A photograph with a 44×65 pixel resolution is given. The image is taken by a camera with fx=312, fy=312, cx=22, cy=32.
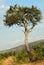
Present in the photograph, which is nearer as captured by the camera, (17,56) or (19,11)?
(19,11)

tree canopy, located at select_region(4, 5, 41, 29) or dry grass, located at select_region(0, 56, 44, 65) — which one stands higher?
tree canopy, located at select_region(4, 5, 41, 29)

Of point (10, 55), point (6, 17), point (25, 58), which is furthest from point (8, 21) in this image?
point (10, 55)

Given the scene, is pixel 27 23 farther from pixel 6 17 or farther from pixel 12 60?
pixel 12 60

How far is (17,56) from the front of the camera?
1790 inches

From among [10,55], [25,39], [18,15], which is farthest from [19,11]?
[10,55]

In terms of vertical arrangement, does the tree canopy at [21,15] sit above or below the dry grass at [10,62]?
above

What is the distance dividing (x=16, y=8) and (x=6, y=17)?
68.2 inches

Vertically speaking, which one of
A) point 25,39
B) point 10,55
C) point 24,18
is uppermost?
point 24,18

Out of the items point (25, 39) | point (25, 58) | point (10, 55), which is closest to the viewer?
point (25, 39)

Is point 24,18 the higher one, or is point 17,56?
Answer: point 24,18

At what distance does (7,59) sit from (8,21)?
674 centimetres

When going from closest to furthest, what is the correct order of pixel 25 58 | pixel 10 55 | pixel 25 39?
pixel 25 39
pixel 25 58
pixel 10 55

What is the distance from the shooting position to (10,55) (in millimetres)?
48250

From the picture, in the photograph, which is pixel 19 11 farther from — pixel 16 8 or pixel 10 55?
pixel 10 55
